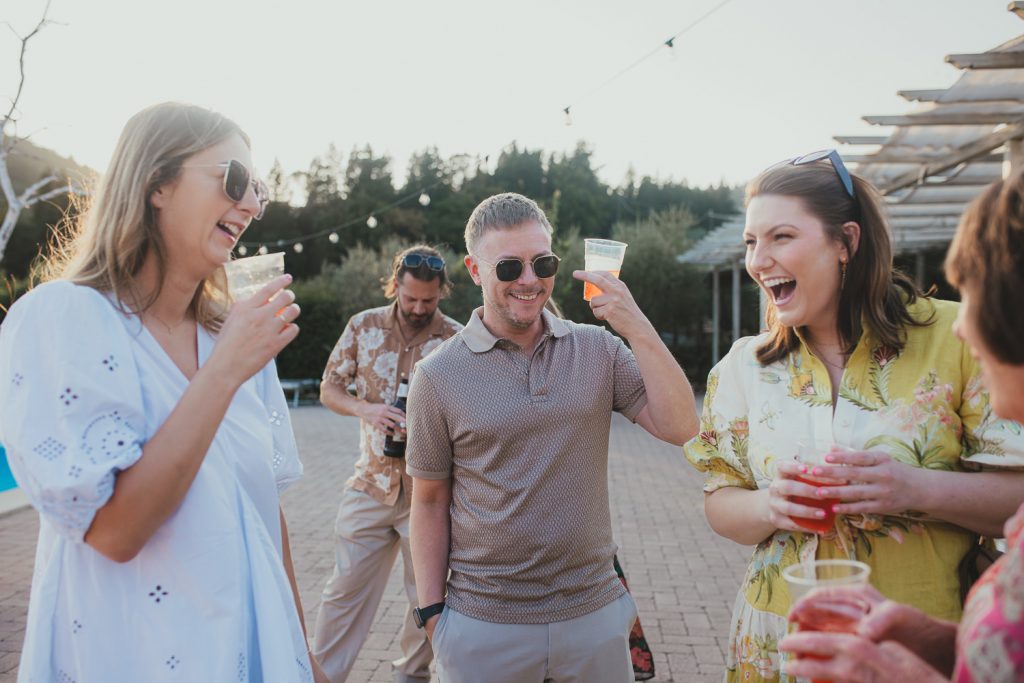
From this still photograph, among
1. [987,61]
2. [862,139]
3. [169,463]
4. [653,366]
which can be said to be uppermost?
[987,61]

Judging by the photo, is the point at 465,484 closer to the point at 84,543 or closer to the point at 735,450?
the point at 735,450

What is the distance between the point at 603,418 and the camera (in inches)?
103

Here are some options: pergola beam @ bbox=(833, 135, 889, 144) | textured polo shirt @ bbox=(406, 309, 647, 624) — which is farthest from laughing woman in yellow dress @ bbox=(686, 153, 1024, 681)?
pergola beam @ bbox=(833, 135, 889, 144)

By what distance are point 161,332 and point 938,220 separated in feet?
50.5

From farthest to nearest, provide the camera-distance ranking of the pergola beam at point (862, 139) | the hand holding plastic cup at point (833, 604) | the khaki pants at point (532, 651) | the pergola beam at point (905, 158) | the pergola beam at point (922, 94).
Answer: the pergola beam at point (905, 158) < the pergola beam at point (862, 139) < the pergola beam at point (922, 94) < the khaki pants at point (532, 651) < the hand holding plastic cup at point (833, 604)

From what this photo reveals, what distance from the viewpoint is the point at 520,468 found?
247 centimetres

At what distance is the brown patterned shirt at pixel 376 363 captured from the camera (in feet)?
13.9

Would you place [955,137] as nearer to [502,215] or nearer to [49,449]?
[502,215]

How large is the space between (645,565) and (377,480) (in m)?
2.93

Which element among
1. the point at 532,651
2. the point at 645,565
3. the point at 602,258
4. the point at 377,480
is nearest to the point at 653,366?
the point at 602,258

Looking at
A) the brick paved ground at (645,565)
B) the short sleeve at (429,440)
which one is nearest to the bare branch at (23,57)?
the brick paved ground at (645,565)

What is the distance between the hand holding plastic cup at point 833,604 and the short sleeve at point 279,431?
1.37 meters

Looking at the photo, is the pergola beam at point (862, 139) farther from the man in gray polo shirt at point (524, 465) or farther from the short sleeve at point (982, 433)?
the short sleeve at point (982, 433)

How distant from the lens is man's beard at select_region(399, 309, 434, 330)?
4527 mm
